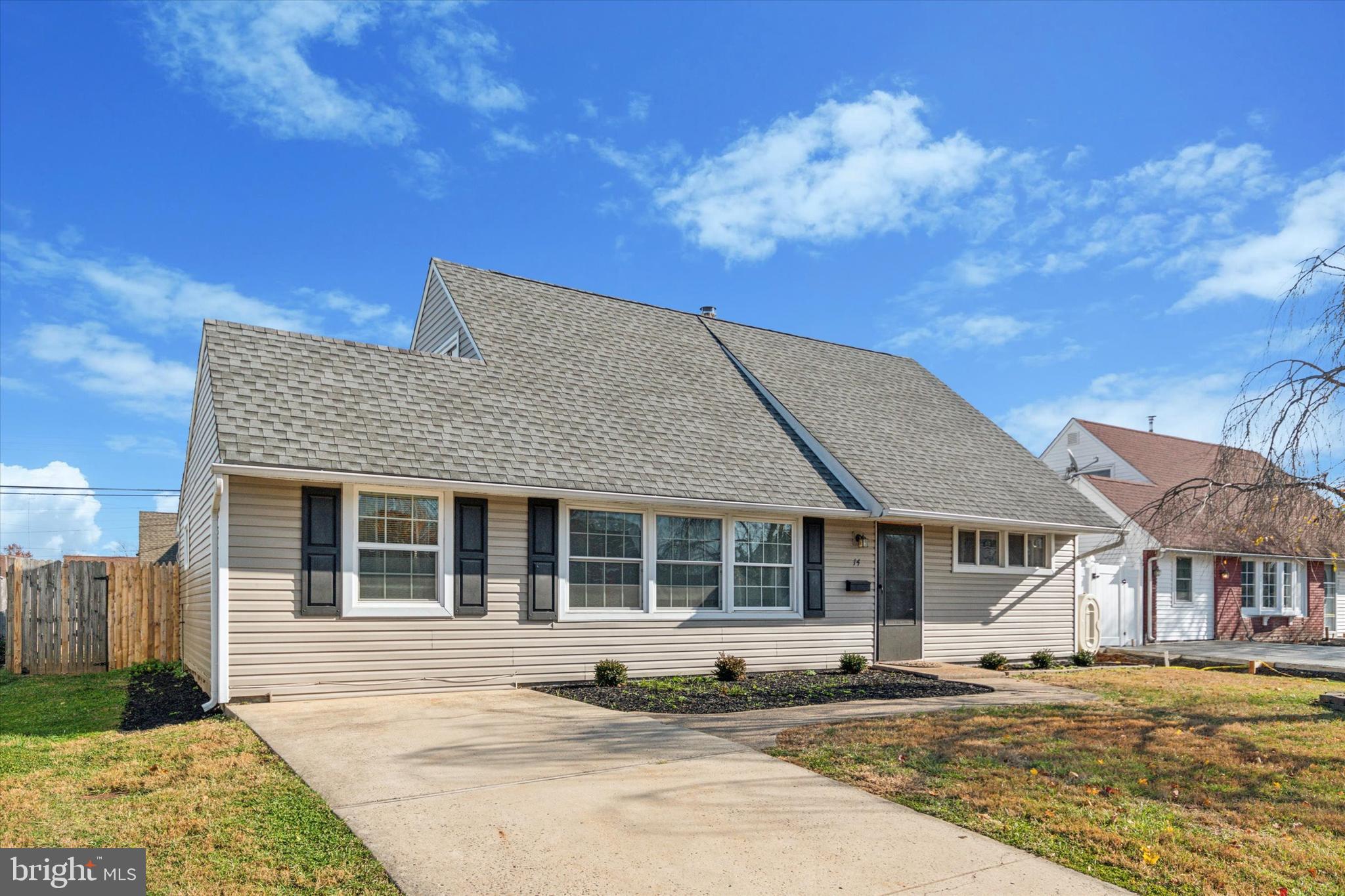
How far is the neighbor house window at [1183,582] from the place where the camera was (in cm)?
2208

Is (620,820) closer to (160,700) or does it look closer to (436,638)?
(436,638)

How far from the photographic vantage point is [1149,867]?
4.36 metres

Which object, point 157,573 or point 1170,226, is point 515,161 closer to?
point 157,573

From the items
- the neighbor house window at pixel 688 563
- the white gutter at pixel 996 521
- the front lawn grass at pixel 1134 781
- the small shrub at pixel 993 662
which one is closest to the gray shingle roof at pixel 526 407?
the neighbor house window at pixel 688 563

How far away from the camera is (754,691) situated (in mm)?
10445

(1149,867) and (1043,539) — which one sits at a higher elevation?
(1043,539)

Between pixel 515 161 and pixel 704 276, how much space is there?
5.83m

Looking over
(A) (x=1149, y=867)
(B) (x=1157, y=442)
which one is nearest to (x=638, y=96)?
(A) (x=1149, y=867)

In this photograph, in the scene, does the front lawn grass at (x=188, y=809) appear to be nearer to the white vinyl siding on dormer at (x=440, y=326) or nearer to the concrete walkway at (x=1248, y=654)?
the white vinyl siding on dormer at (x=440, y=326)

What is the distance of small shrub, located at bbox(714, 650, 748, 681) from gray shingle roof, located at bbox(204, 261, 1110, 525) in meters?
2.16

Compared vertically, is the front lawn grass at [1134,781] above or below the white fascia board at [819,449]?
below

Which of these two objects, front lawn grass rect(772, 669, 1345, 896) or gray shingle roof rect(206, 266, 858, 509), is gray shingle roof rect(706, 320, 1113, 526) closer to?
gray shingle roof rect(206, 266, 858, 509)

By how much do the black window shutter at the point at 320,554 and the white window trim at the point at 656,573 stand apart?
8.58 ft

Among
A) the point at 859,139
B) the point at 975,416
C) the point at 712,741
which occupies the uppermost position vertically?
the point at 859,139
